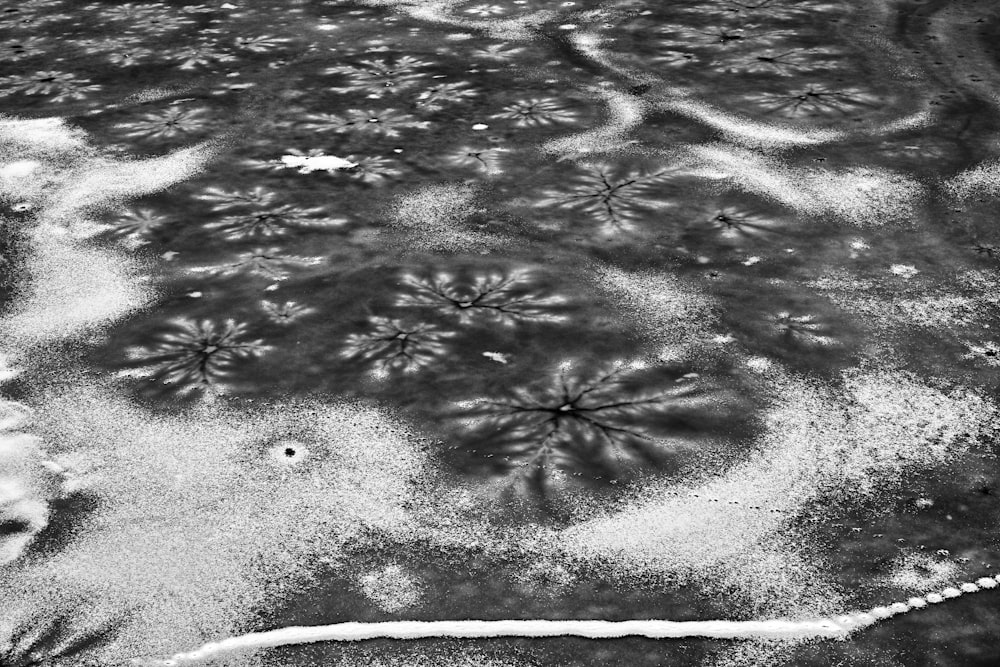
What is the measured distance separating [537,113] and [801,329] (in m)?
1.07

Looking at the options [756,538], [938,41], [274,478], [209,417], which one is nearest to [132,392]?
[209,417]

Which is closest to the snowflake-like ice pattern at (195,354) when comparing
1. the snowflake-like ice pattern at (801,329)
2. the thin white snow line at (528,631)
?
the thin white snow line at (528,631)

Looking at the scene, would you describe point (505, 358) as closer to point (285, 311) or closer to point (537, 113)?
point (285, 311)

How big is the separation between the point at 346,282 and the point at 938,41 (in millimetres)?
1997

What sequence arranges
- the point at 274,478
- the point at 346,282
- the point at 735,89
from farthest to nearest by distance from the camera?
1. the point at 735,89
2. the point at 346,282
3. the point at 274,478

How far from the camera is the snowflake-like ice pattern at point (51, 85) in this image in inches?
110

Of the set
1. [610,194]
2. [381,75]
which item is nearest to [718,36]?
[381,75]

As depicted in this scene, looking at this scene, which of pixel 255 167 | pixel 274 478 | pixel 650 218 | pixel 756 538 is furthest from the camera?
pixel 255 167

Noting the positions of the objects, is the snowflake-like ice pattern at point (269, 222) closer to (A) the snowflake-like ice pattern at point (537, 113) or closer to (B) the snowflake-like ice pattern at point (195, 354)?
(B) the snowflake-like ice pattern at point (195, 354)

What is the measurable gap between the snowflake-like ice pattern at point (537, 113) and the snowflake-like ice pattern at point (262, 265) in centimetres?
77

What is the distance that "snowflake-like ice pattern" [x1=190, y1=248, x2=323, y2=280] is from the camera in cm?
194

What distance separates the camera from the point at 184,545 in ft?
4.41

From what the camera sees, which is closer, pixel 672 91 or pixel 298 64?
pixel 672 91

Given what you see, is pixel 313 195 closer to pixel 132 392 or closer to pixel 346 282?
pixel 346 282
